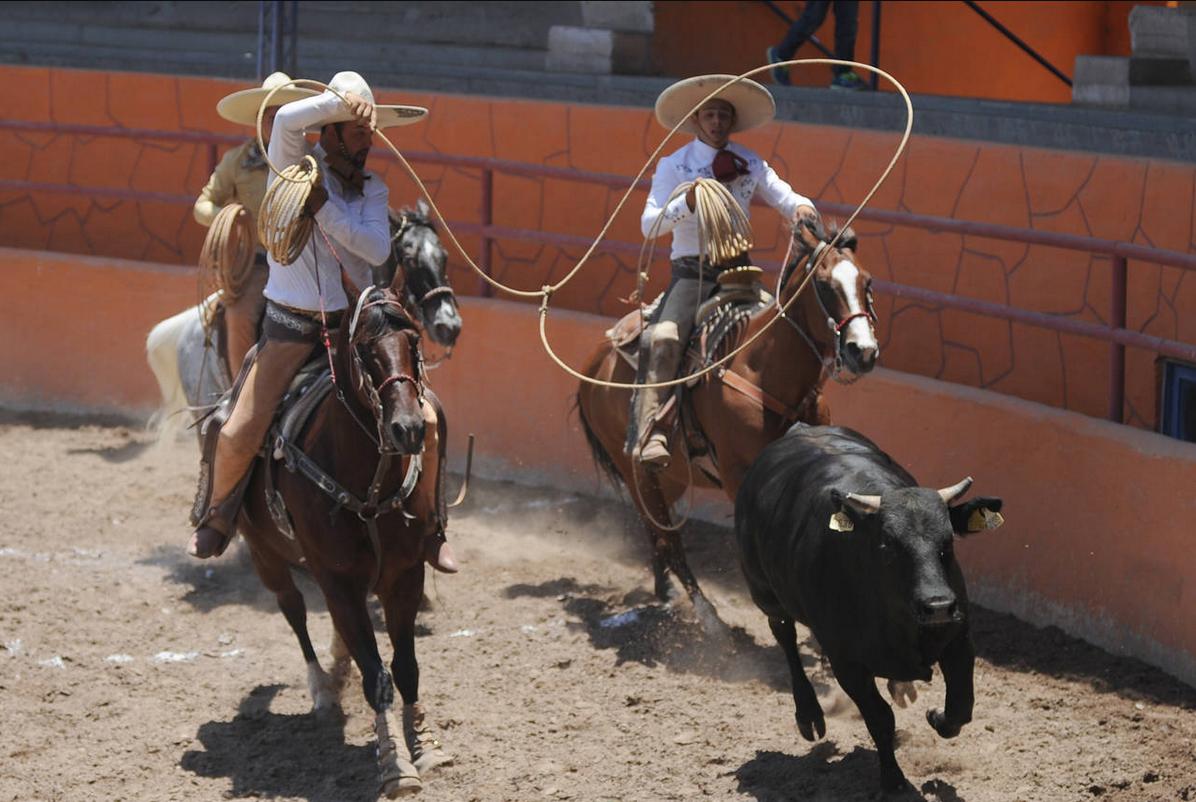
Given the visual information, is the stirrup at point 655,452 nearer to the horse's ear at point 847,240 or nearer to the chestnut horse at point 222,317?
the chestnut horse at point 222,317

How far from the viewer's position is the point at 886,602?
597 centimetres

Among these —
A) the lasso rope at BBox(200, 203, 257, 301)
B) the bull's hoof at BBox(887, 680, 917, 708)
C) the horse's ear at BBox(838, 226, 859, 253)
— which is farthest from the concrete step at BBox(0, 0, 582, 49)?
the bull's hoof at BBox(887, 680, 917, 708)

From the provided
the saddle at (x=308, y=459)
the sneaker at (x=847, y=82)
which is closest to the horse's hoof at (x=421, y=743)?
the saddle at (x=308, y=459)

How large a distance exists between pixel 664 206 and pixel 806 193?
101 inches

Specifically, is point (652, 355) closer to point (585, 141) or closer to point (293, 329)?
point (293, 329)

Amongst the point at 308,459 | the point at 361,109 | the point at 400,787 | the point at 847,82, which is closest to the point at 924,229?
the point at 847,82

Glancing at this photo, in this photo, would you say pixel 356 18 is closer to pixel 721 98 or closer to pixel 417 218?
pixel 417 218

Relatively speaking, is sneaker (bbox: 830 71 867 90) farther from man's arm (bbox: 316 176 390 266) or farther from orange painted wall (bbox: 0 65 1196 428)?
man's arm (bbox: 316 176 390 266)

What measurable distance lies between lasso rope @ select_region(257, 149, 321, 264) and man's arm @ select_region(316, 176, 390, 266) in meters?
0.08

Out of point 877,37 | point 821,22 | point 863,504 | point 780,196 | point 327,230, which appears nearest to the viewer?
point 863,504

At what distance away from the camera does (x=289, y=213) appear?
6590 millimetres

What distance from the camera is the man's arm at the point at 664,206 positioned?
26.3 ft

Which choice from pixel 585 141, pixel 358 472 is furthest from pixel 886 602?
pixel 585 141

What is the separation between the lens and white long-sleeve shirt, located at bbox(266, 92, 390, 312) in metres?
6.75
